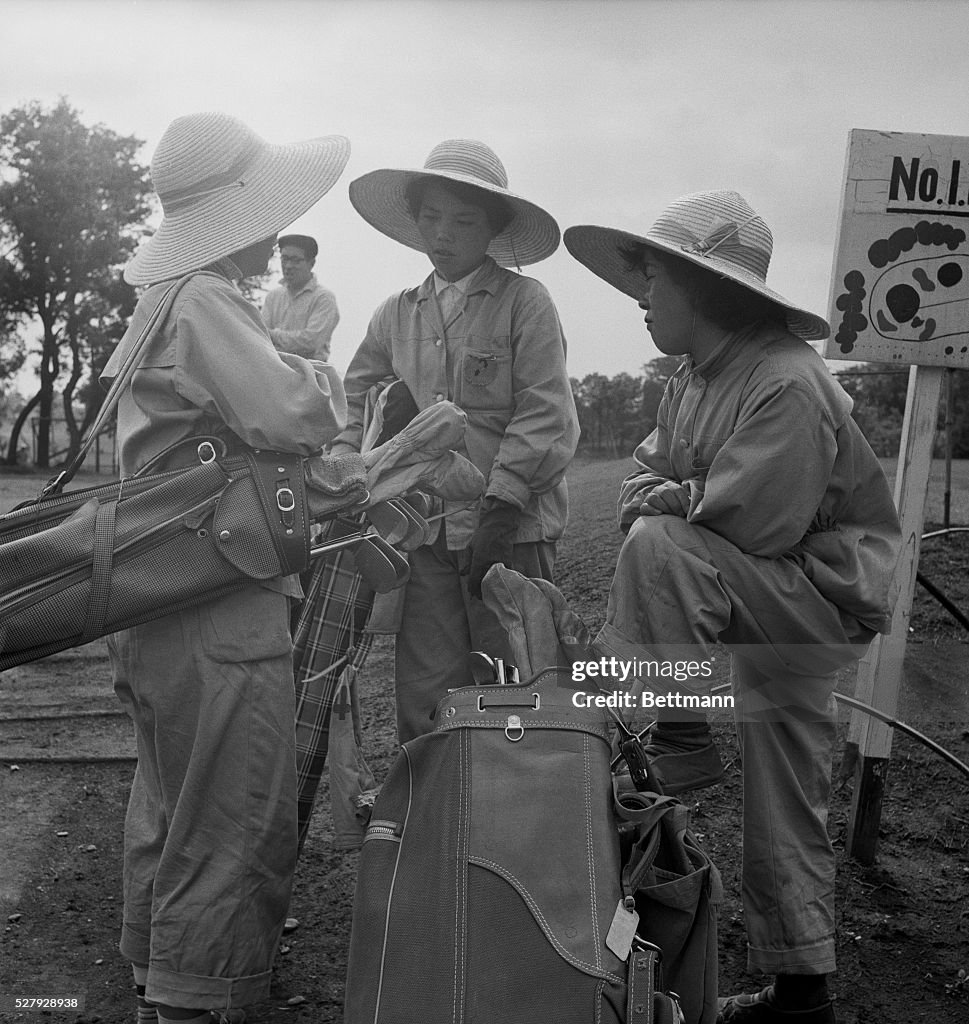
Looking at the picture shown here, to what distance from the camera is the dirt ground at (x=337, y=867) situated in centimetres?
→ 285

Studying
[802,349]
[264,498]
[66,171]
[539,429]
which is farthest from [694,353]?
[66,171]

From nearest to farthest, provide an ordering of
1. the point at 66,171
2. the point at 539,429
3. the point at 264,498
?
the point at 264,498
the point at 539,429
the point at 66,171

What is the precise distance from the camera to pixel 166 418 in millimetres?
2246

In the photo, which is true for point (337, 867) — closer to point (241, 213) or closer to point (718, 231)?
point (241, 213)

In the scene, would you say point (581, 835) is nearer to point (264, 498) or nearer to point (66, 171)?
point (264, 498)

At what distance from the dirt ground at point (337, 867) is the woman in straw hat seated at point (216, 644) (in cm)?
55

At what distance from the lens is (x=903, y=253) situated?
3.28m

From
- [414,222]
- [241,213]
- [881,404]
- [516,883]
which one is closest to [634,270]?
[414,222]

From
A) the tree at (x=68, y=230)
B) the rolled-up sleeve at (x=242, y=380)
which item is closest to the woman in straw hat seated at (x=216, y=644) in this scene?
the rolled-up sleeve at (x=242, y=380)

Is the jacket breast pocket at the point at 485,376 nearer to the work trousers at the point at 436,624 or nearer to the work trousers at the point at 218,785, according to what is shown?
the work trousers at the point at 436,624

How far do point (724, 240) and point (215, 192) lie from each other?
110 cm

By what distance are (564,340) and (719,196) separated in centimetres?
73

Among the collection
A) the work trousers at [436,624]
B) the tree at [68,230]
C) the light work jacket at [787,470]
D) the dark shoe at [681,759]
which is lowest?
the dark shoe at [681,759]

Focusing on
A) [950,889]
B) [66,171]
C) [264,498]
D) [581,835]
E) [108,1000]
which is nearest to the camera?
[581,835]
